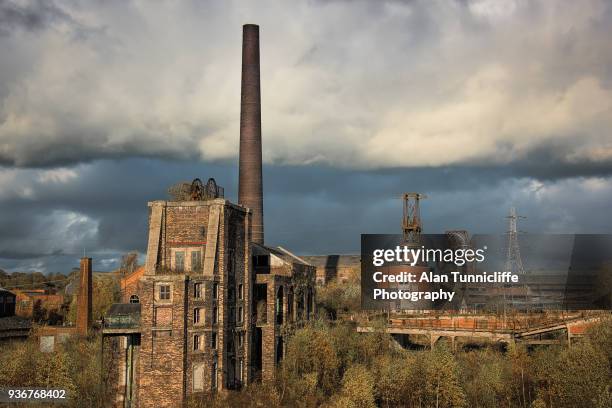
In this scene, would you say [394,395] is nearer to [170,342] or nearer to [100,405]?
[170,342]

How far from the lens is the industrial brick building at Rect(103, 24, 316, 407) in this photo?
130 ft

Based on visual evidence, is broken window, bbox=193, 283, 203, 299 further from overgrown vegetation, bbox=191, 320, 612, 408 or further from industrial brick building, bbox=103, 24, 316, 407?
overgrown vegetation, bbox=191, 320, 612, 408

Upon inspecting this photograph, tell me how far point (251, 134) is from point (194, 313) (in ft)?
80.1

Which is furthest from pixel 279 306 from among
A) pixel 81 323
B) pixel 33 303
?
pixel 33 303

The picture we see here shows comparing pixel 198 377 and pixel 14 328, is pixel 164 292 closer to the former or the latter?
pixel 198 377

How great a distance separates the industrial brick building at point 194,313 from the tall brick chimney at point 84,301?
20.3 meters

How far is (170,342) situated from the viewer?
39.6m

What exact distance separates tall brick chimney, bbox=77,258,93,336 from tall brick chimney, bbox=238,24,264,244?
18.7 meters

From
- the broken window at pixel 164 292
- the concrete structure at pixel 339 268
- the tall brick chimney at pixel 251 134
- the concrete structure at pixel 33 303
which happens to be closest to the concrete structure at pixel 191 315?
the broken window at pixel 164 292

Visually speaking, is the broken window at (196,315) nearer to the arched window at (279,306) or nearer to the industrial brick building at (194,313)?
the industrial brick building at (194,313)

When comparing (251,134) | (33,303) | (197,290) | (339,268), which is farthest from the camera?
(339,268)

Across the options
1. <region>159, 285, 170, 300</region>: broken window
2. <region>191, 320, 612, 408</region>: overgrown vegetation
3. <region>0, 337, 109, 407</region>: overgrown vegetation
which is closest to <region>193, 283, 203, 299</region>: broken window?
<region>159, 285, 170, 300</region>: broken window

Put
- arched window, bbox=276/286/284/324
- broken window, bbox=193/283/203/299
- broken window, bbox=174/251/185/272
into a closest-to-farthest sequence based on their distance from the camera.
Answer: broken window, bbox=193/283/203/299
broken window, bbox=174/251/185/272
arched window, bbox=276/286/284/324

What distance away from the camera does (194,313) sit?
4034 centimetres
